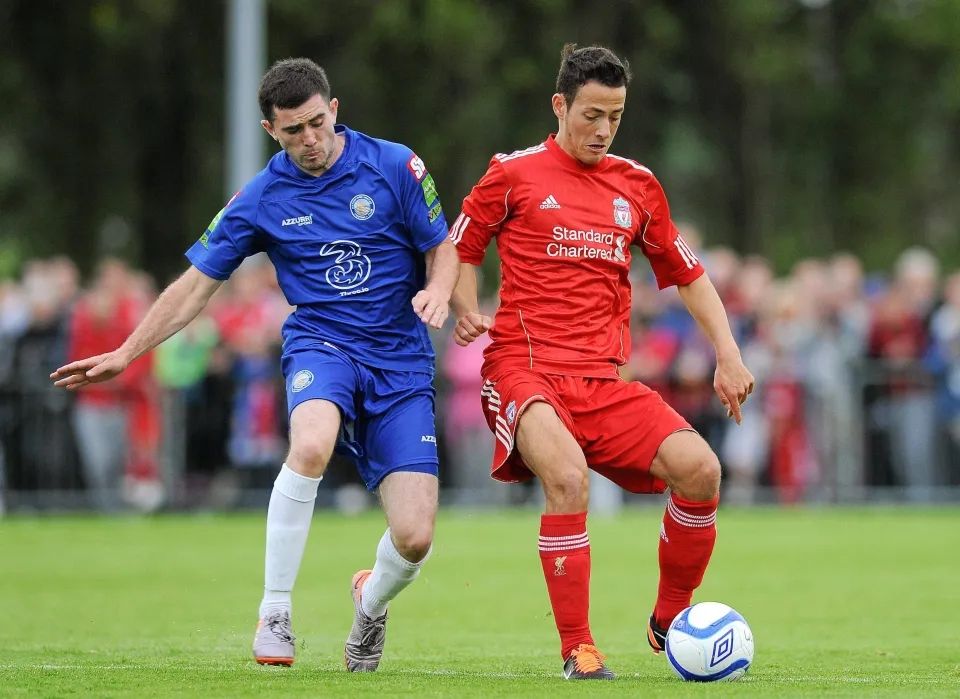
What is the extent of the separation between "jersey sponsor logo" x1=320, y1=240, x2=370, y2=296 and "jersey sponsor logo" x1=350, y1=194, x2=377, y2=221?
126 millimetres

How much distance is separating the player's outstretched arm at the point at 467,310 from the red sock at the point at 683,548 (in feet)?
3.71

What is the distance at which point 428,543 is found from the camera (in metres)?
7.86

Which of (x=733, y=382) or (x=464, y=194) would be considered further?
(x=464, y=194)

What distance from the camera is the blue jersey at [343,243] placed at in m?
8.02

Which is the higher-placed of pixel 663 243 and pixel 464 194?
pixel 663 243

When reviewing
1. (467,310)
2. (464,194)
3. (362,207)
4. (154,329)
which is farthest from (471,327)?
(464,194)

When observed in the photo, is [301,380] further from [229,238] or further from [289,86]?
[289,86]

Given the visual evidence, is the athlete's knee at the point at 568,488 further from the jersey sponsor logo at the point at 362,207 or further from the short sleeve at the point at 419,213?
the jersey sponsor logo at the point at 362,207

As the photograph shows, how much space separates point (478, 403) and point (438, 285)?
10800 millimetres

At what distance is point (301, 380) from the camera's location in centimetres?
782

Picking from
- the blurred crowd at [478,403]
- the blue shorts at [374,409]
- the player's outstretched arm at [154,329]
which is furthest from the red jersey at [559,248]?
the blurred crowd at [478,403]

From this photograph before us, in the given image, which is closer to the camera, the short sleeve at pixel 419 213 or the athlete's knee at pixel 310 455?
the athlete's knee at pixel 310 455

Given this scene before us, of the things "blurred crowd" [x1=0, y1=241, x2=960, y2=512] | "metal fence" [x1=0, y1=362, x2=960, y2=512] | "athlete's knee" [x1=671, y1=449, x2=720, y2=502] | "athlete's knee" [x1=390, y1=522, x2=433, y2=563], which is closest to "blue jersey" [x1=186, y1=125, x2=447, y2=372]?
"athlete's knee" [x1=390, y1=522, x2=433, y2=563]

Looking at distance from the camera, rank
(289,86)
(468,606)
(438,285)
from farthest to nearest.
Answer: (468,606) → (438,285) → (289,86)
